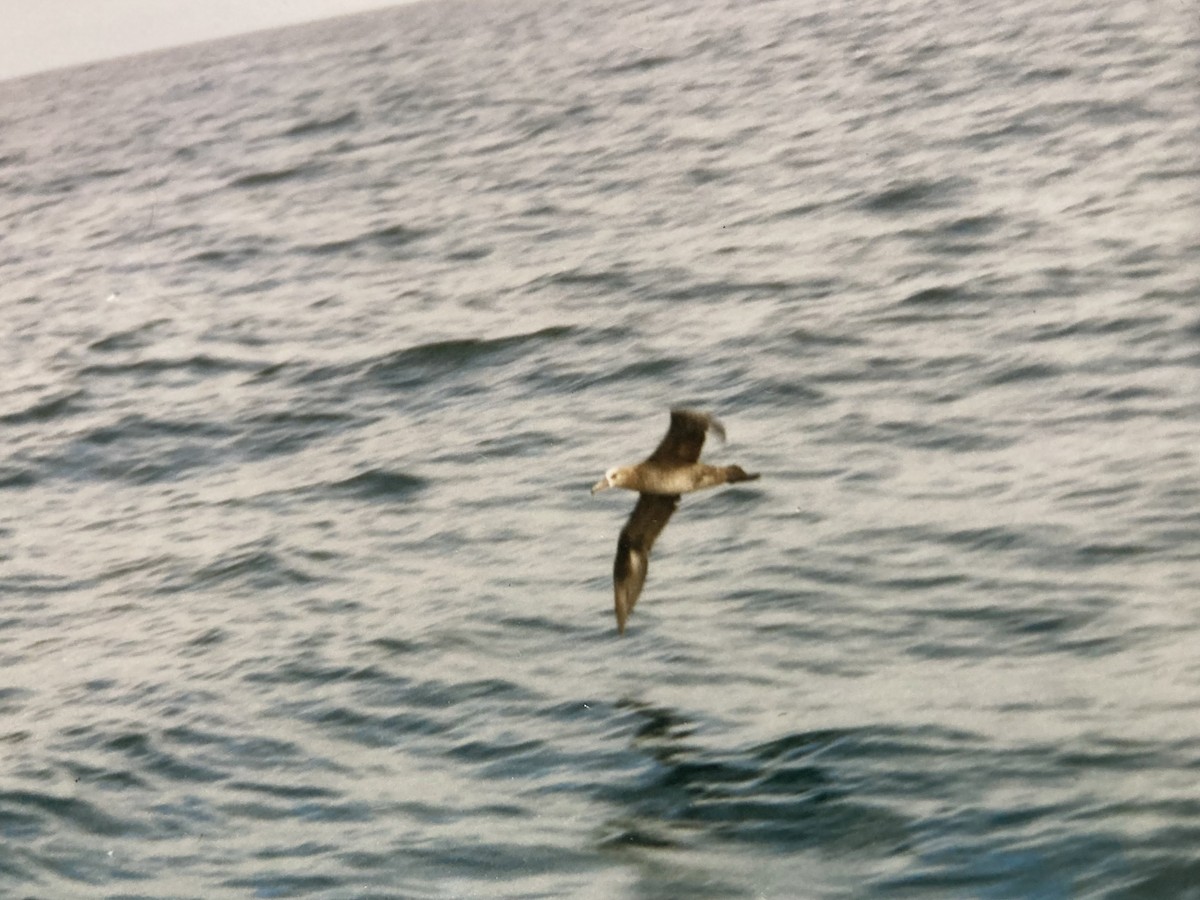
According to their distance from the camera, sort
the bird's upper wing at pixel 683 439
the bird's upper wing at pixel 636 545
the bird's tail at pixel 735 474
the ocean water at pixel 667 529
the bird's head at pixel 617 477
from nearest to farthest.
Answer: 1. the bird's tail at pixel 735 474
2. the bird's head at pixel 617 477
3. the bird's upper wing at pixel 683 439
4. the ocean water at pixel 667 529
5. the bird's upper wing at pixel 636 545

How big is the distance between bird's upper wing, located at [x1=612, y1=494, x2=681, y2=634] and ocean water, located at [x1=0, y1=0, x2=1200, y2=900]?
1048 millimetres

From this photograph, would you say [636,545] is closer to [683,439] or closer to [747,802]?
[683,439]

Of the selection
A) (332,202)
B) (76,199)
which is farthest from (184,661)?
(76,199)

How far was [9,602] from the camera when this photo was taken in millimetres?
16547

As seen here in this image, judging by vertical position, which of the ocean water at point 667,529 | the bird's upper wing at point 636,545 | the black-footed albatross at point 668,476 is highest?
the black-footed albatross at point 668,476

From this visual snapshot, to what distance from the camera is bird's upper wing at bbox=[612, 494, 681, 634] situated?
11016 mm

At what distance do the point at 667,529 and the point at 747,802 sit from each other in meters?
4.69

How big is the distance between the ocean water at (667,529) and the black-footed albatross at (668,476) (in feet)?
4.85

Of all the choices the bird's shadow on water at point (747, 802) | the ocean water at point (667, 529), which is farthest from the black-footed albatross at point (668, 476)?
the ocean water at point (667, 529)

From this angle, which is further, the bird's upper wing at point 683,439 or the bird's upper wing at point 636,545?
the bird's upper wing at point 636,545

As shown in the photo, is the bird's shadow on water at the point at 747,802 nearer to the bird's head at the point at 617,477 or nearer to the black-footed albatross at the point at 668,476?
the black-footed albatross at the point at 668,476

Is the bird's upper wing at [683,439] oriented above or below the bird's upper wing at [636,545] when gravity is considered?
above

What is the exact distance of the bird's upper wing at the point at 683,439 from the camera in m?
10.5

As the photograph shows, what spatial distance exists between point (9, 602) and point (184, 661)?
115 inches
